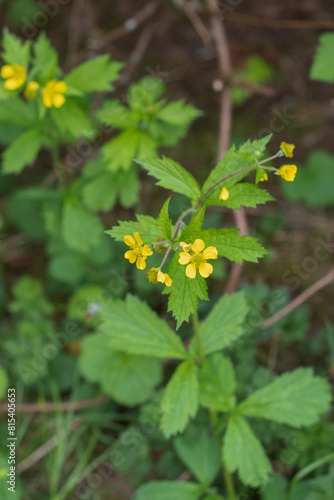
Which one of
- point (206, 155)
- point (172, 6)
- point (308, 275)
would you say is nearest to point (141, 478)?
point (308, 275)

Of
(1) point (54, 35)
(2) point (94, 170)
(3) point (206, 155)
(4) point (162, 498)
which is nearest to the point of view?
(4) point (162, 498)

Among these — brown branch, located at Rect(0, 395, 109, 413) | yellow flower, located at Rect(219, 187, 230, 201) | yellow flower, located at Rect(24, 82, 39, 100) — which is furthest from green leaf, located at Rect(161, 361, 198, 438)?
yellow flower, located at Rect(24, 82, 39, 100)

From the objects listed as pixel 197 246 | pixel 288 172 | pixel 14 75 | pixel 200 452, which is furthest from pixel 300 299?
pixel 14 75

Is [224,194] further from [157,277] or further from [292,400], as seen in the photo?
[292,400]

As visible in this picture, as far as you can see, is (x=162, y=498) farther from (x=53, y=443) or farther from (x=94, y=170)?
(x=94, y=170)

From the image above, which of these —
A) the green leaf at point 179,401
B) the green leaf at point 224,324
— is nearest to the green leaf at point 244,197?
the green leaf at point 224,324

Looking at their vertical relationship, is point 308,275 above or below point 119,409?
above

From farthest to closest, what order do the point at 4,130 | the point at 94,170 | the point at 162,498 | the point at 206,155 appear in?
1. the point at 206,155
2. the point at 4,130
3. the point at 94,170
4. the point at 162,498
